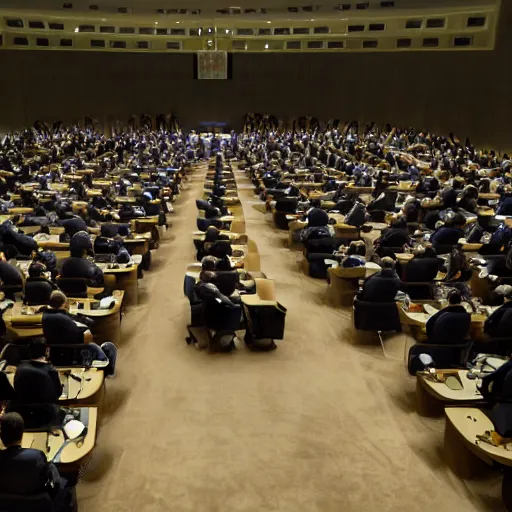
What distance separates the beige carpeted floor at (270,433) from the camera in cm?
546

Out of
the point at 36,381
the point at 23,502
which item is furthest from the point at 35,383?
the point at 23,502

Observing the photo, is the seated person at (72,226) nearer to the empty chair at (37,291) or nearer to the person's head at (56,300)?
the empty chair at (37,291)

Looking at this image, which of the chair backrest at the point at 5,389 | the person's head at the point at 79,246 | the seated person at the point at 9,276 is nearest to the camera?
the chair backrest at the point at 5,389

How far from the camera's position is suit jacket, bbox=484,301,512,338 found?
6.81 meters

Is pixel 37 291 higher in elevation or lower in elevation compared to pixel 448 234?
lower

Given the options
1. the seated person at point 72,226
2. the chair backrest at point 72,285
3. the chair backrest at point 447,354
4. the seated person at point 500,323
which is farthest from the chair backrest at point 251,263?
the seated person at point 500,323

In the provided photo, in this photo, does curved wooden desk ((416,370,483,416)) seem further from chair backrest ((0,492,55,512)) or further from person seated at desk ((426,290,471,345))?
chair backrest ((0,492,55,512))

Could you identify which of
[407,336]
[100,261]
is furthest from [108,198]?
[407,336]

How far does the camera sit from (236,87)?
3922 cm

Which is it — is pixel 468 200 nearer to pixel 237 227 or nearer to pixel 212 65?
pixel 237 227

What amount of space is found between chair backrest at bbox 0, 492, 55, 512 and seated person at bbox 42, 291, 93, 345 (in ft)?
7.95

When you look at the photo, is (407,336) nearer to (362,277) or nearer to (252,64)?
(362,277)

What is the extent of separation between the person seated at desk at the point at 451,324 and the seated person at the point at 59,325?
→ 3.81 metres

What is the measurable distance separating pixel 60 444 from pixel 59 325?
1.72m
